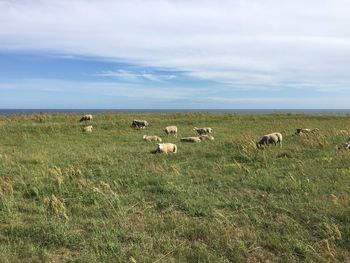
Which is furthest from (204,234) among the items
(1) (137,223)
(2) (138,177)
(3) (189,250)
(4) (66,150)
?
(4) (66,150)

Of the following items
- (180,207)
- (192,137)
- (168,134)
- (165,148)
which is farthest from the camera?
(168,134)

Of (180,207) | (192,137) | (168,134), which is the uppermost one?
(192,137)

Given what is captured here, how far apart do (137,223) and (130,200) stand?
1.49 meters

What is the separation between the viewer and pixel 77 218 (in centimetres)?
836

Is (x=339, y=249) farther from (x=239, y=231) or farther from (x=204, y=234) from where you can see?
(x=204, y=234)

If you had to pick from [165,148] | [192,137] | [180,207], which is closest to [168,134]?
[192,137]

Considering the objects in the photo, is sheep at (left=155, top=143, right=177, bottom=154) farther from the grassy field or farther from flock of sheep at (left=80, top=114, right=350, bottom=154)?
the grassy field

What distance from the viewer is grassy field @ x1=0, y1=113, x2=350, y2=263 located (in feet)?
22.9

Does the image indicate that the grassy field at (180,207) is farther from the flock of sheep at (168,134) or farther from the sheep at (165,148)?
the flock of sheep at (168,134)

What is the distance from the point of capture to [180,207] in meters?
9.09

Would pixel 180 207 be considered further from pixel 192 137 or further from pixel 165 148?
pixel 192 137

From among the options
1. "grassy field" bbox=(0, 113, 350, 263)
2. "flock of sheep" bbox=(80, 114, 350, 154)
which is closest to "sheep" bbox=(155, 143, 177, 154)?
"flock of sheep" bbox=(80, 114, 350, 154)

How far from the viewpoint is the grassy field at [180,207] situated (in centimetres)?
697

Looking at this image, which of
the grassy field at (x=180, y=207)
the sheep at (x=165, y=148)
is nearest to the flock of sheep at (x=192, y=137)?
the sheep at (x=165, y=148)
